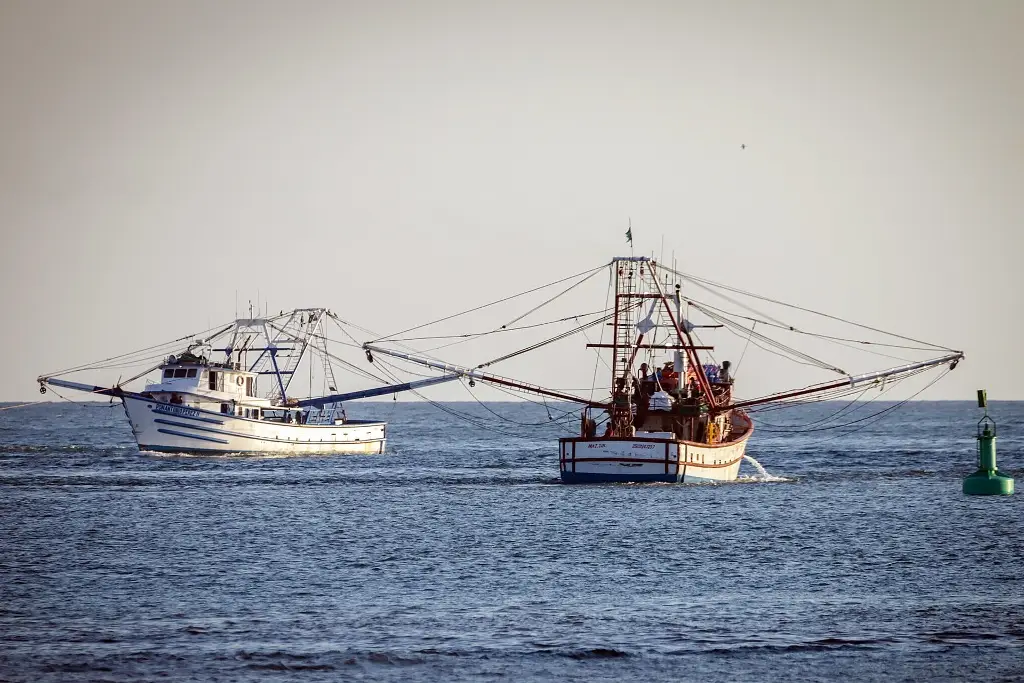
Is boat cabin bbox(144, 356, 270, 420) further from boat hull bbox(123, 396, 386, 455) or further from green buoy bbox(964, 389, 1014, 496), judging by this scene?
green buoy bbox(964, 389, 1014, 496)

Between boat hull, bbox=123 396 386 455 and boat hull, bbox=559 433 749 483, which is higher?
boat hull, bbox=123 396 386 455

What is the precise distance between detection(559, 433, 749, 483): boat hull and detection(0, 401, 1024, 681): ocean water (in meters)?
1.03

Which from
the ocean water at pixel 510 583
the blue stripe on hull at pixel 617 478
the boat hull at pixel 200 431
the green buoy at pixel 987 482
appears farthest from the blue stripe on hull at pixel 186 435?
the green buoy at pixel 987 482

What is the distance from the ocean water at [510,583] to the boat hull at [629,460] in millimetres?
1029

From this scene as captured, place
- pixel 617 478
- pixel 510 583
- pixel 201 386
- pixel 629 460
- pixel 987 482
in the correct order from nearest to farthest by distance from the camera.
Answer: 1. pixel 510 583
2. pixel 987 482
3. pixel 629 460
4. pixel 617 478
5. pixel 201 386

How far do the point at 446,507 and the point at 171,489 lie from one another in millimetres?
18182

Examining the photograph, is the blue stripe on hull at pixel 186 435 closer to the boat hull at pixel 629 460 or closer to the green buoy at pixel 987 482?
the boat hull at pixel 629 460

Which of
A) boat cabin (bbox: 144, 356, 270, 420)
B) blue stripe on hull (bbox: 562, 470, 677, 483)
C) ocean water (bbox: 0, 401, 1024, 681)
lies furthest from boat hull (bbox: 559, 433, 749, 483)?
boat cabin (bbox: 144, 356, 270, 420)

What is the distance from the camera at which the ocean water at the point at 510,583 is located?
96.4ft

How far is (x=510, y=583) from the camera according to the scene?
3959 centimetres

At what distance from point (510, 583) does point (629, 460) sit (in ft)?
106

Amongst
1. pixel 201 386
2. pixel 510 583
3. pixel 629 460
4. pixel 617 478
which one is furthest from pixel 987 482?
pixel 201 386

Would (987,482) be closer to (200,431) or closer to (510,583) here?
(510,583)

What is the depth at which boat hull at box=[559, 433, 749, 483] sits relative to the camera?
7088 centimetres
